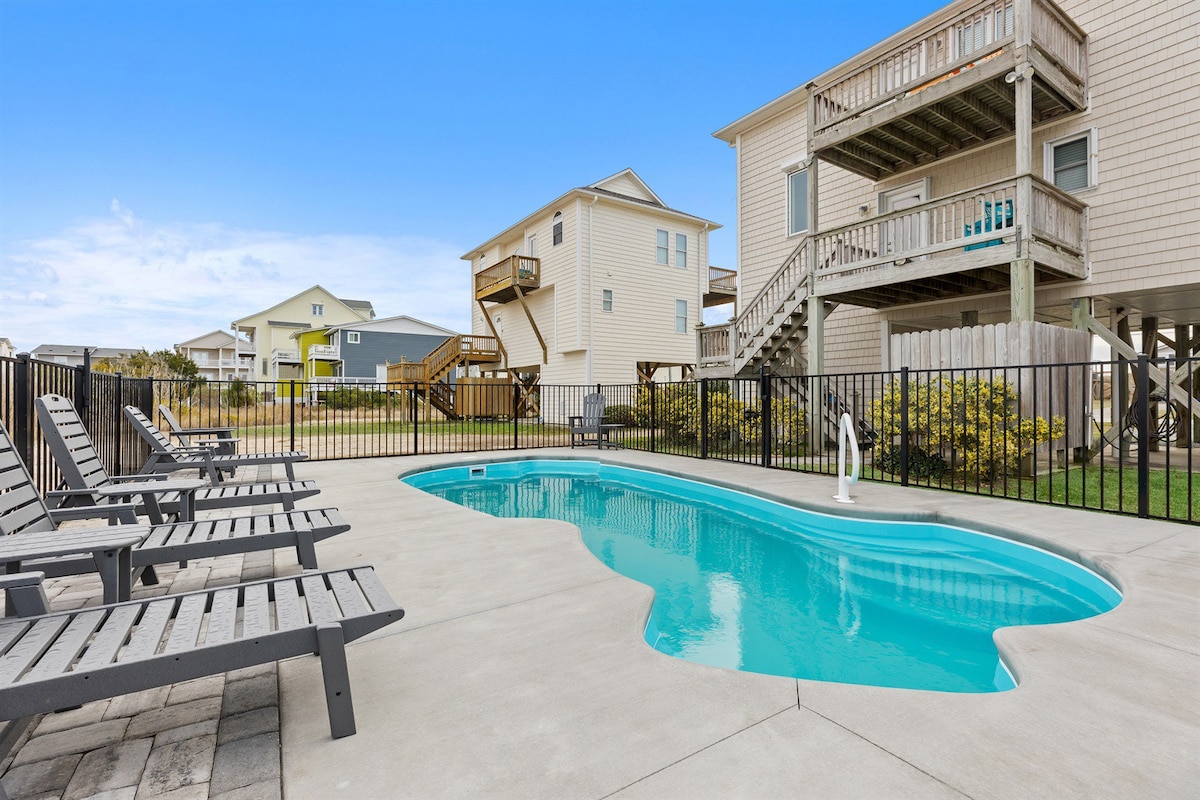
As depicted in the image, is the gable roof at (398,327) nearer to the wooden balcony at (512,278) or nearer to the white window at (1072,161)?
the wooden balcony at (512,278)

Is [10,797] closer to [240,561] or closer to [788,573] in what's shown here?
[240,561]

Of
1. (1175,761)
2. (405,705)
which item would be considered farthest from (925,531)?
(405,705)

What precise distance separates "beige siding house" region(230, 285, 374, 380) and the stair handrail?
3521 centimetres

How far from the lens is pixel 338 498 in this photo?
6520 mm

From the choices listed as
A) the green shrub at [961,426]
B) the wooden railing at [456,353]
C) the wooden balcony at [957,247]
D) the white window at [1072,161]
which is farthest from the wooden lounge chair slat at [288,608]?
the wooden railing at [456,353]

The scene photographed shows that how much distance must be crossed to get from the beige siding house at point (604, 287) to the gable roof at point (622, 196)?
0.05 metres

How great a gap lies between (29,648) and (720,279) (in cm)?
2309

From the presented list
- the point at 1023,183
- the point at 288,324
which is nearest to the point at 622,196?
the point at 1023,183

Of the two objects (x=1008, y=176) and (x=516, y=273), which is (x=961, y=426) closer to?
(x=1008, y=176)

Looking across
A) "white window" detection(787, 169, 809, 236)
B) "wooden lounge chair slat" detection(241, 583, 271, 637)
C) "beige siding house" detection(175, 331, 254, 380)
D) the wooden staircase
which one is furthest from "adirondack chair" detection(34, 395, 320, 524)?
"beige siding house" detection(175, 331, 254, 380)

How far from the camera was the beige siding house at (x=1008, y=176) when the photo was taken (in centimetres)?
846

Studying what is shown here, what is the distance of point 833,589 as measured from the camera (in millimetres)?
4422

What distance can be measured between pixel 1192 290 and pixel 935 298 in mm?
3553

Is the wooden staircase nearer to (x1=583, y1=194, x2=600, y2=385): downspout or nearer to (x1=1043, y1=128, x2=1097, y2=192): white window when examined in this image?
(x1=583, y1=194, x2=600, y2=385): downspout
